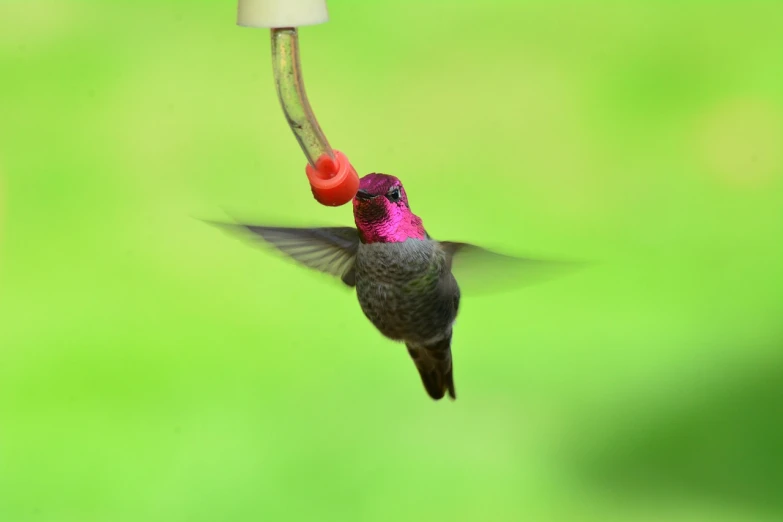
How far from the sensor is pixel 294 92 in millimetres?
840

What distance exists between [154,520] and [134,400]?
269mm

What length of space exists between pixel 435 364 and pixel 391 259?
32cm

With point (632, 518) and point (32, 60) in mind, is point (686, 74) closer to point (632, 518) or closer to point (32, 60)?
point (632, 518)

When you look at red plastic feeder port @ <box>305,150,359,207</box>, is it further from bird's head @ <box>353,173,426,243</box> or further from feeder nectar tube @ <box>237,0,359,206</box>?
bird's head @ <box>353,173,426,243</box>

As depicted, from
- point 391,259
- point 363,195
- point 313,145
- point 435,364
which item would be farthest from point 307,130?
point 435,364

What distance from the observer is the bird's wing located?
117 cm

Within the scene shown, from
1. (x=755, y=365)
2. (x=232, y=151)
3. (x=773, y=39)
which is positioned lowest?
(x=755, y=365)

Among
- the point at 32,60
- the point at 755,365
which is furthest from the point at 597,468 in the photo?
A: the point at 32,60

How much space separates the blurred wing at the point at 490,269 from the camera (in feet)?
3.53

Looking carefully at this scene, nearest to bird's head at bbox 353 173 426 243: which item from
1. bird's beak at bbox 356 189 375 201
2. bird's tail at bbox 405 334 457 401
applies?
bird's beak at bbox 356 189 375 201

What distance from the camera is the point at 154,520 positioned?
84.0 inches

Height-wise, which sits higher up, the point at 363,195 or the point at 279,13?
the point at 279,13

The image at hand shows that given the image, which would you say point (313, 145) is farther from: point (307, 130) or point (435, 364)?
point (435, 364)

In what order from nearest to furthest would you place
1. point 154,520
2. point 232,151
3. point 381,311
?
1. point 381,311
2. point 154,520
3. point 232,151
